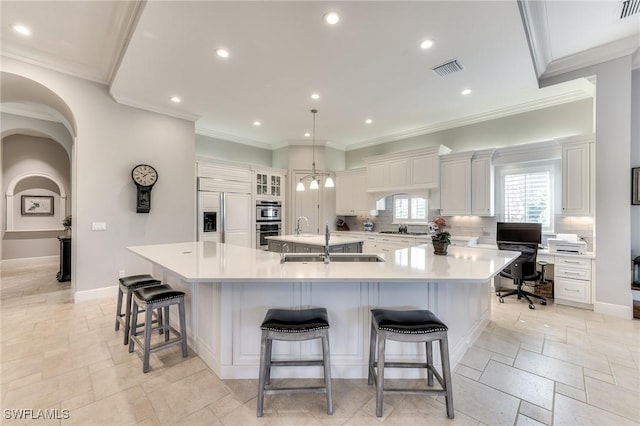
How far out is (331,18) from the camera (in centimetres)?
246

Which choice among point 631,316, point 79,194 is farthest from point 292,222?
point 631,316

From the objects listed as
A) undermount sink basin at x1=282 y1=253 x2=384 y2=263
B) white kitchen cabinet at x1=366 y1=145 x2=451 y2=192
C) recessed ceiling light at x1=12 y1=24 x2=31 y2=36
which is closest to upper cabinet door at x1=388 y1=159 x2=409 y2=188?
white kitchen cabinet at x1=366 y1=145 x2=451 y2=192

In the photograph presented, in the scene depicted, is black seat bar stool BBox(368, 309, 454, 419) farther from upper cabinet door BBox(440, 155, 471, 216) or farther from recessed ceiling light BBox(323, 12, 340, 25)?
upper cabinet door BBox(440, 155, 471, 216)

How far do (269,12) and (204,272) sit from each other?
227 centimetres

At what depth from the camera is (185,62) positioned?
10.5 ft

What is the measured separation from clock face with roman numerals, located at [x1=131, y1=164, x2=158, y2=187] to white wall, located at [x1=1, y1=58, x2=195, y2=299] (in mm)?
93

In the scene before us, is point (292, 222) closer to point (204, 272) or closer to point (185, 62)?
point (185, 62)

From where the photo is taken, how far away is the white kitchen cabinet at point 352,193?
6375 mm

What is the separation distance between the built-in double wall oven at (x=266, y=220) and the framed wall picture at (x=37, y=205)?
5447 mm

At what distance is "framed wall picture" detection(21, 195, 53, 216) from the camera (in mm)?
6508

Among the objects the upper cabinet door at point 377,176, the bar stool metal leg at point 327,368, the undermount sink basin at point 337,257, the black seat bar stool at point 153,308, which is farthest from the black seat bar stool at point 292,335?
the upper cabinet door at point 377,176

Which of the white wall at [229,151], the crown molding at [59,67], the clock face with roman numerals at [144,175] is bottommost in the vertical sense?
the clock face with roman numerals at [144,175]

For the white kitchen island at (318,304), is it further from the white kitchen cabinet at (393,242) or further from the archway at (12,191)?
→ the archway at (12,191)

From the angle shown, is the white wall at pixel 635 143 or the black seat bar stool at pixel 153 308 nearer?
the black seat bar stool at pixel 153 308
